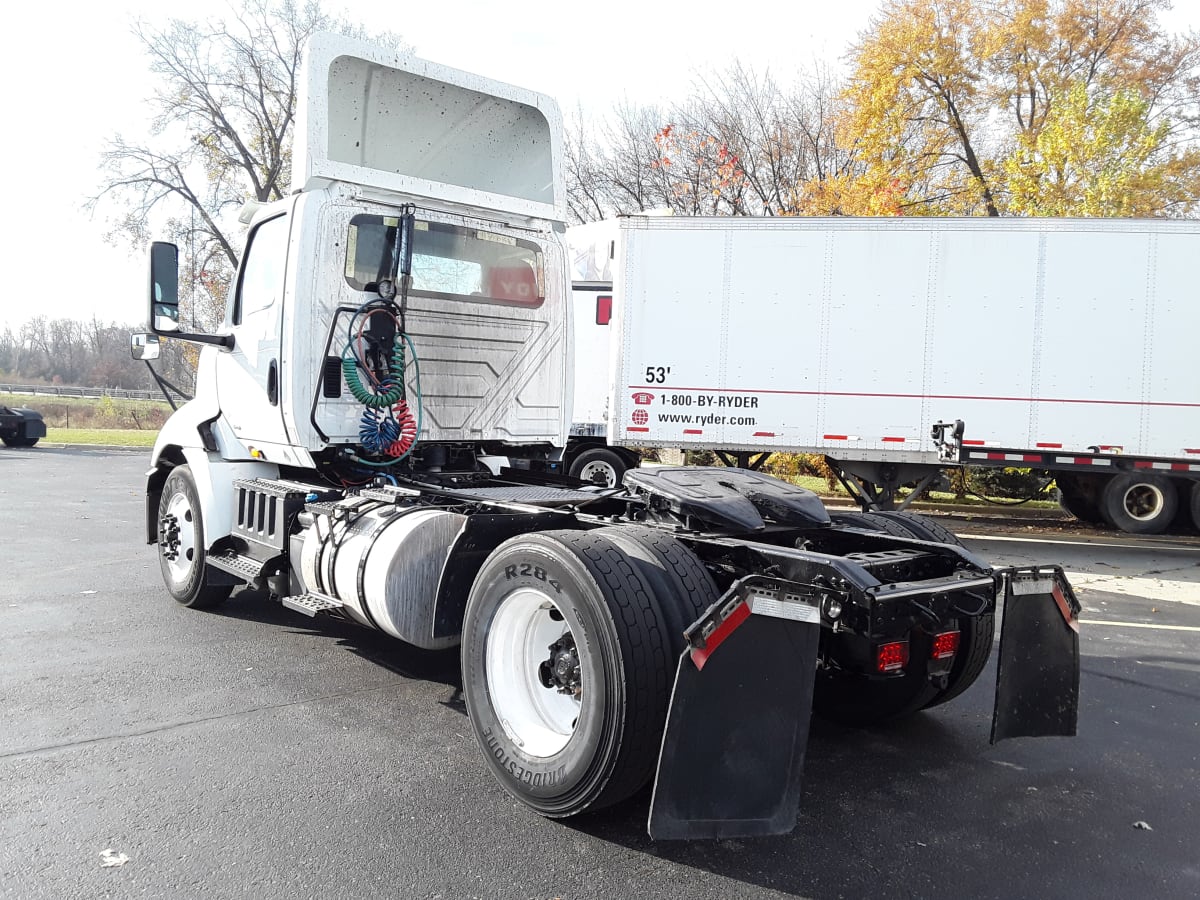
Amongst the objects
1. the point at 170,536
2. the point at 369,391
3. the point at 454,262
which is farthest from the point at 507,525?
the point at 170,536

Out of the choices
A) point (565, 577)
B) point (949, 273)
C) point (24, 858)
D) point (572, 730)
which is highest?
point (949, 273)

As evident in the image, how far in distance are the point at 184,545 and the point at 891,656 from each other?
5.28 metres

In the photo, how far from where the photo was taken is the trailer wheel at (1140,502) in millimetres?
11836

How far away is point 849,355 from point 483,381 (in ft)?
21.6

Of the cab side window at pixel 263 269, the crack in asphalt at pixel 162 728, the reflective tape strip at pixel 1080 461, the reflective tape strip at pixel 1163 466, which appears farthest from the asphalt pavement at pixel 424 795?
the reflective tape strip at pixel 1163 466

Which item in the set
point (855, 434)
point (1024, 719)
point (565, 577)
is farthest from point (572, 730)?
point (855, 434)

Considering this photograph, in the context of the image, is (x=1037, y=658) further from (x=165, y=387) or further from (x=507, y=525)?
(x=165, y=387)

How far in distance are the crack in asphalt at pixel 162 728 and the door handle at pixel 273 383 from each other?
6.34 ft

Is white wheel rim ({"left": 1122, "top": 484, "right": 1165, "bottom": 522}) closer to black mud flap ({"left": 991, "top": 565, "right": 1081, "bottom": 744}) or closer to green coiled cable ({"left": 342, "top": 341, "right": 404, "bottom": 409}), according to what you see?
black mud flap ({"left": 991, "top": 565, "right": 1081, "bottom": 744})

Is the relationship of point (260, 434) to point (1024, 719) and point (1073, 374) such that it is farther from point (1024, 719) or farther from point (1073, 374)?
point (1073, 374)

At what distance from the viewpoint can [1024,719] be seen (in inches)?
143

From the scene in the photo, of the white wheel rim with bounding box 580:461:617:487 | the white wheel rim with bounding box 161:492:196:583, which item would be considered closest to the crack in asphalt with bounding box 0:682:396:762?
the white wheel rim with bounding box 161:492:196:583

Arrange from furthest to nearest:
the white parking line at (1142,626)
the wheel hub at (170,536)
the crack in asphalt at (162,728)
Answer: the white parking line at (1142,626) < the wheel hub at (170,536) < the crack in asphalt at (162,728)

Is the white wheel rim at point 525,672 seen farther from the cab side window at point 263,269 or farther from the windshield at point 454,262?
the cab side window at point 263,269
